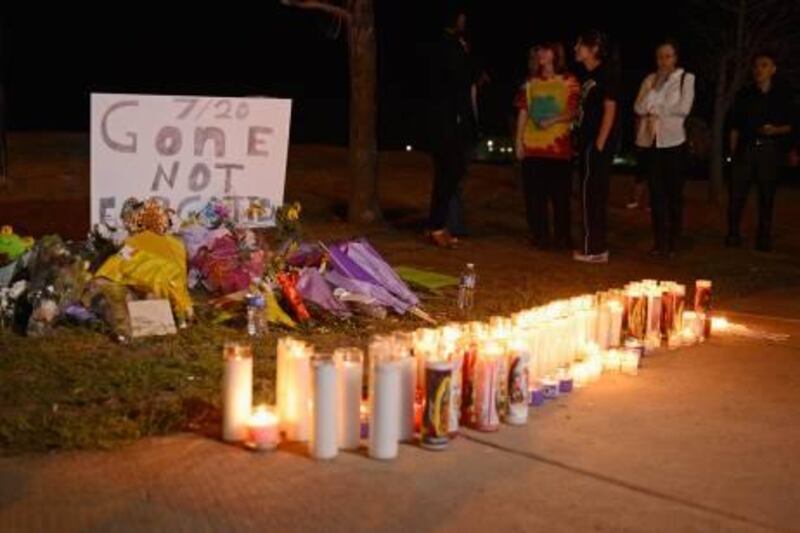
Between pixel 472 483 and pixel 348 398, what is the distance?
683 millimetres

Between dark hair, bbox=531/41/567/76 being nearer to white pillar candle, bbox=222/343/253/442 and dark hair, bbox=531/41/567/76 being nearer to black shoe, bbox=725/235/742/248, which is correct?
black shoe, bbox=725/235/742/248

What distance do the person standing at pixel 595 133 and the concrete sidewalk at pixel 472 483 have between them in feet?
15.8

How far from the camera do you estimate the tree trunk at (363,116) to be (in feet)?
39.8

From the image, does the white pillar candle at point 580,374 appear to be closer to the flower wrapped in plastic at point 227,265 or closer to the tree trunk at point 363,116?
the flower wrapped in plastic at point 227,265

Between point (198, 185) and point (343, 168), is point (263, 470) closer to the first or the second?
point (198, 185)

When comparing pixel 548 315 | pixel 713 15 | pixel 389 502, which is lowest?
pixel 389 502

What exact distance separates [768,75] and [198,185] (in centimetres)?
643

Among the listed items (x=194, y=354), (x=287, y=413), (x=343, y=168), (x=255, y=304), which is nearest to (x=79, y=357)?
(x=194, y=354)

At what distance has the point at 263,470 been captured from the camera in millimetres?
5070

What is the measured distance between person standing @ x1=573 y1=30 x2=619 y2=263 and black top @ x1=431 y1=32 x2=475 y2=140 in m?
1.02

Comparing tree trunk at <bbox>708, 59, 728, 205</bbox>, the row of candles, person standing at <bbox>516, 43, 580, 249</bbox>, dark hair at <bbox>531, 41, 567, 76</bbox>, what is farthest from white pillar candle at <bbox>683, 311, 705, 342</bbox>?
tree trunk at <bbox>708, 59, 728, 205</bbox>

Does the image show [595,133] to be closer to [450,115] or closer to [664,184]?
[664,184]

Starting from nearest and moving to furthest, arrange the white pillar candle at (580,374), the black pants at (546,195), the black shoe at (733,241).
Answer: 1. the white pillar candle at (580,374)
2. the black pants at (546,195)
3. the black shoe at (733,241)

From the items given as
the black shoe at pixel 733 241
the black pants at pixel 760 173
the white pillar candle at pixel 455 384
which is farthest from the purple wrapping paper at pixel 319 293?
the black shoe at pixel 733 241
